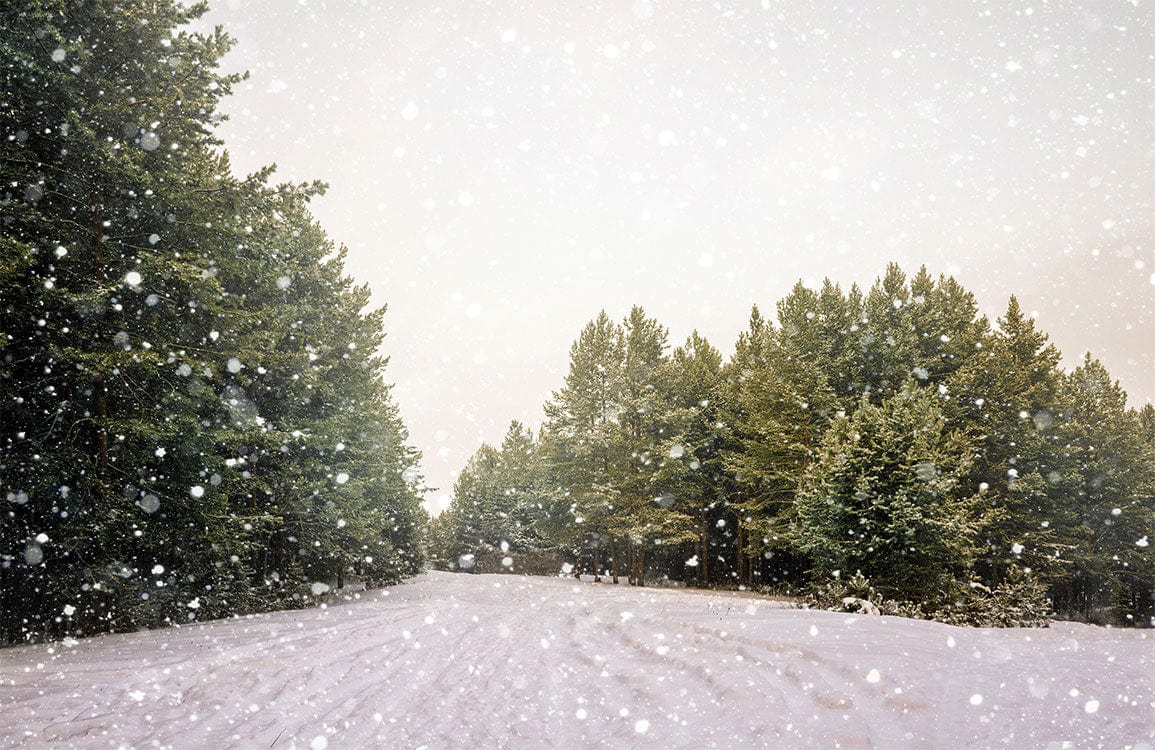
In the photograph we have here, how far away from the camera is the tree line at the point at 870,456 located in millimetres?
18219

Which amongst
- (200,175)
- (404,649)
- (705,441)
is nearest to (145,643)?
(404,649)

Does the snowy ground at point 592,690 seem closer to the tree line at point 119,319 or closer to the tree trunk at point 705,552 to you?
the tree line at point 119,319

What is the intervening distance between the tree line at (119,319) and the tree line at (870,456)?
56.2ft

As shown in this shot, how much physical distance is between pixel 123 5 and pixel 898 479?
22.5 m

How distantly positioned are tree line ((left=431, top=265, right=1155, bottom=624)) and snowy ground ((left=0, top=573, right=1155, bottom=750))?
7.09 metres

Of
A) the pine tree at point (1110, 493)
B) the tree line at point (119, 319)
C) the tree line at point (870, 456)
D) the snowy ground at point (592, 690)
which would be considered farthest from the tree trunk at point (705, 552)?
the tree line at point (119, 319)

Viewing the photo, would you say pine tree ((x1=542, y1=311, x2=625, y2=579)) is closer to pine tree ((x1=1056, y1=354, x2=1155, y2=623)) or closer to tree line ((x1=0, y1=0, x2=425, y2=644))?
tree line ((x1=0, y1=0, x2=425, y2=644))

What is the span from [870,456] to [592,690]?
14057 millimetres

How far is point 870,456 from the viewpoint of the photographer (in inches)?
713

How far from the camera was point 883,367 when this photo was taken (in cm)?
2736

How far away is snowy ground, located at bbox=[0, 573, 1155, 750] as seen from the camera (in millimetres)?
5531

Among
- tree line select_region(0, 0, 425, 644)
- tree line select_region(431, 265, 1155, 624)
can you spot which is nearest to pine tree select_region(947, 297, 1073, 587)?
tree line select_region(431, 265, 1155, 624)

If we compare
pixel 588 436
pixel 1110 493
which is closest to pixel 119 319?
pixel 588 436

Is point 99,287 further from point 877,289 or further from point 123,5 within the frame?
point 877,289
